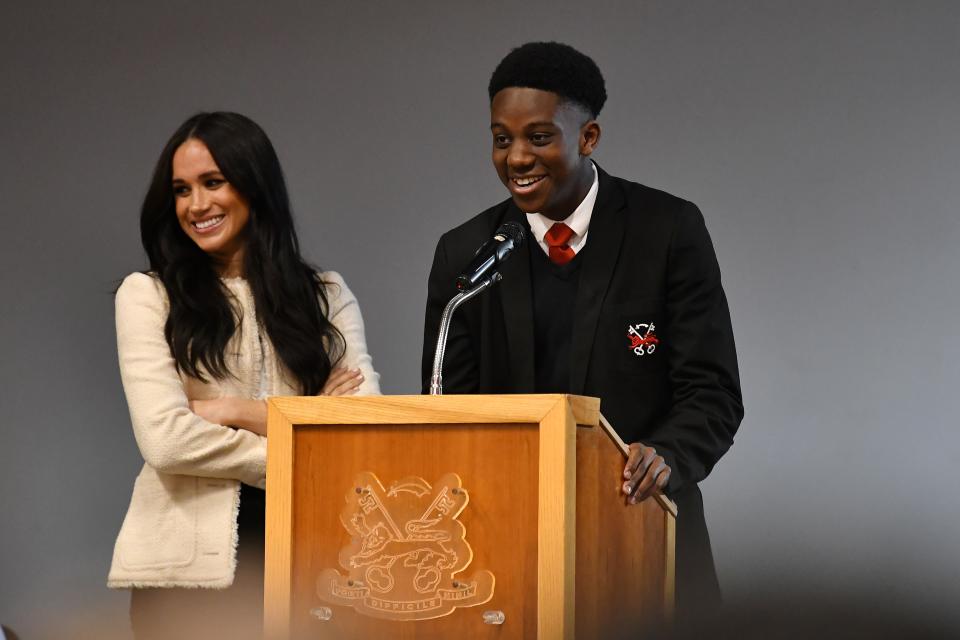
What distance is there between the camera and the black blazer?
241cm

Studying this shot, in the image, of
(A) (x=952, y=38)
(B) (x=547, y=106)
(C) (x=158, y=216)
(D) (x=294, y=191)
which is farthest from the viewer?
(D) (x=294, y=191)

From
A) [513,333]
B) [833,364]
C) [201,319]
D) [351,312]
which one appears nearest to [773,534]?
[513,333]

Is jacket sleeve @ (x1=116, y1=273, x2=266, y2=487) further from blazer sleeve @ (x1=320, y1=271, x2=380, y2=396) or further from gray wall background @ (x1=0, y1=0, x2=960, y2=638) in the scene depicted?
gray wall background @ (x1=0, y1=0, x2=960, y2=638)

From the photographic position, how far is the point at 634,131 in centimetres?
420

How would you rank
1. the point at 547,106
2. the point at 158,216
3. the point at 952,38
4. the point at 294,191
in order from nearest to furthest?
1. the point at 547,106
2. the point at 158,216
3. the point at 952,38
4. the point at 294,191

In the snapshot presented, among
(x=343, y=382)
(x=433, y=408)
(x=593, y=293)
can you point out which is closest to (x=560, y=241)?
(x=593, y=293)

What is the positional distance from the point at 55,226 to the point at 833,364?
8.43 feet

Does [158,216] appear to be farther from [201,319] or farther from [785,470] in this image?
[785,470]

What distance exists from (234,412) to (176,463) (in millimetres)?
165

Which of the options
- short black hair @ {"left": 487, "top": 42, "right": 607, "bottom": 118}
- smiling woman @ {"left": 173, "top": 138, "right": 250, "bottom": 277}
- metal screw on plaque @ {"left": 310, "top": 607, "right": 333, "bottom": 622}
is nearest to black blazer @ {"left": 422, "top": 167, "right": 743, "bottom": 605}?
short black hair @ {"left": 487, "top": 42, "right": 607, "bottom": 118}

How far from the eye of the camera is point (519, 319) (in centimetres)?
247

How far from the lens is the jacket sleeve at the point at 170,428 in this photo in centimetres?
258

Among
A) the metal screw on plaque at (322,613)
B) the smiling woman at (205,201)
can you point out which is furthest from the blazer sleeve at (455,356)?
the metal screw on plaque at (322,613)

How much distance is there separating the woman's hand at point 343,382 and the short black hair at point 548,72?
0.70m
